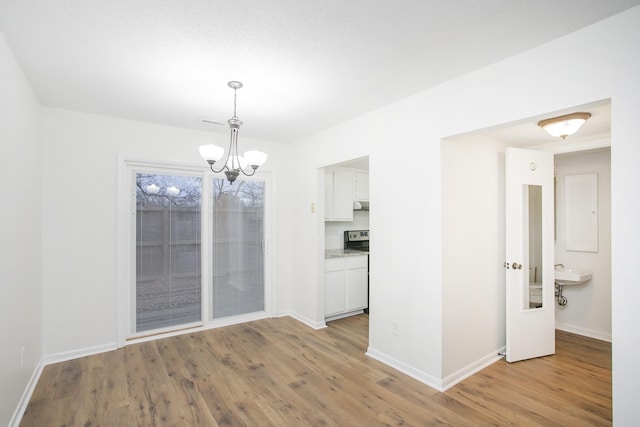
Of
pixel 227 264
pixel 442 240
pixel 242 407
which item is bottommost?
pixel 242 407

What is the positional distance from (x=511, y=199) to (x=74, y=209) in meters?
4.57

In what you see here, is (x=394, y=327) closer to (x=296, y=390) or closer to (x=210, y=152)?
(x=296, y=390)

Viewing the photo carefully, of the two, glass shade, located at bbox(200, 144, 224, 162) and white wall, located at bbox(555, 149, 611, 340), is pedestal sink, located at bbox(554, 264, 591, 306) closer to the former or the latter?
white wall, located at bbox(555, 149, 611, 340)

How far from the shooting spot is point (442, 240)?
8.76 ft

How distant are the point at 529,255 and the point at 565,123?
1.41 meters

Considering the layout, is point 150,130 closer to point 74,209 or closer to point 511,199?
point 74,209

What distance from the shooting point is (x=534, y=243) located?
3.35 m

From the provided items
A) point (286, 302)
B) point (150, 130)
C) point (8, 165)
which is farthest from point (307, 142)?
point (8, 165)

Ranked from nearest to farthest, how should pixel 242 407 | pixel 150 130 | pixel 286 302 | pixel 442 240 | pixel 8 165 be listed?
1. pixel 8 165
2. pixel 242 407
3. pixel 442 240
4. pixel 150 130
5. pixel 286 302

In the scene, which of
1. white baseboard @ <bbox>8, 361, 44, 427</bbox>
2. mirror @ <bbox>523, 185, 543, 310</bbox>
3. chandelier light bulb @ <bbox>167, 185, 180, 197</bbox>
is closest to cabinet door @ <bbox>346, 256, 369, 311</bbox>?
mirror @ <bbox>523, 185, 543, 310</bbox>

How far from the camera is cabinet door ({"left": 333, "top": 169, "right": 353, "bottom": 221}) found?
4.88 meters

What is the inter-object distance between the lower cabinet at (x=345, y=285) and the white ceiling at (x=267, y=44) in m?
2.35

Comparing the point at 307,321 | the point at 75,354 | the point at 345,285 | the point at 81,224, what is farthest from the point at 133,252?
the point at 345,285

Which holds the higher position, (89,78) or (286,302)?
(89,78)
